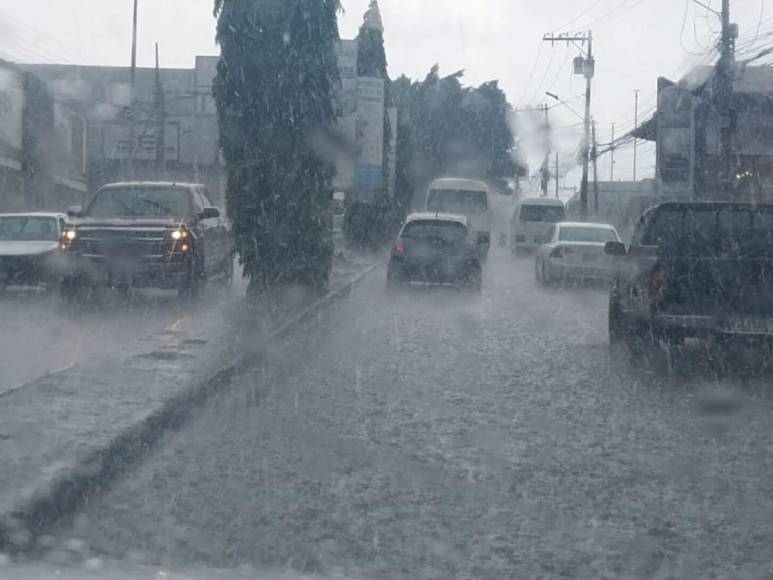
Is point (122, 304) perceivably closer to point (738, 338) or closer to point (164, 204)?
point (164, 204)

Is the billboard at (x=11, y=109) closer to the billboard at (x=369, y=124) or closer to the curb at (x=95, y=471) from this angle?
the billboard at (x=369, y=124)

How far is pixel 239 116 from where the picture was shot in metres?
20.1

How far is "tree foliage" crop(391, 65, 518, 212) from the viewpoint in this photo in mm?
80250

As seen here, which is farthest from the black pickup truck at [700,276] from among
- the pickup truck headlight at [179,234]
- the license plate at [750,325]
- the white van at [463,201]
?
the white van at [463,201]

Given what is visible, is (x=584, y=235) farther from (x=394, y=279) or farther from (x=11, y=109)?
(x=11, y=109)

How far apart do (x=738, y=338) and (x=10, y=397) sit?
6.84m

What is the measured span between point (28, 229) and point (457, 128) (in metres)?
63.2

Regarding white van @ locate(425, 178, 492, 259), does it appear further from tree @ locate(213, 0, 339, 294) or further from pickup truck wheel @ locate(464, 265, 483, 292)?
tree @ locate(213, 0, 339, 294)

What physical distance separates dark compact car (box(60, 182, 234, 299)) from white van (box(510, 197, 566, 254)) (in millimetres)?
23936

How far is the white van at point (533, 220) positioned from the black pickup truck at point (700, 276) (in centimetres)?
2830

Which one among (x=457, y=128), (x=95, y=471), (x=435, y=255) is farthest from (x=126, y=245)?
(x=457, y=128)

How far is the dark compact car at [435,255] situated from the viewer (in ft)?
78.1

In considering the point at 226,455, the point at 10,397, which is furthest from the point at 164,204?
the point at 226,455

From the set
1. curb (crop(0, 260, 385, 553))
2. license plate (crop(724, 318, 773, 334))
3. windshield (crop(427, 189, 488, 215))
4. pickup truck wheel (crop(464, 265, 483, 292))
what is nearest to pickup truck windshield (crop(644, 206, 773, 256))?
license plate (crop(724, 318, 773, 334))
